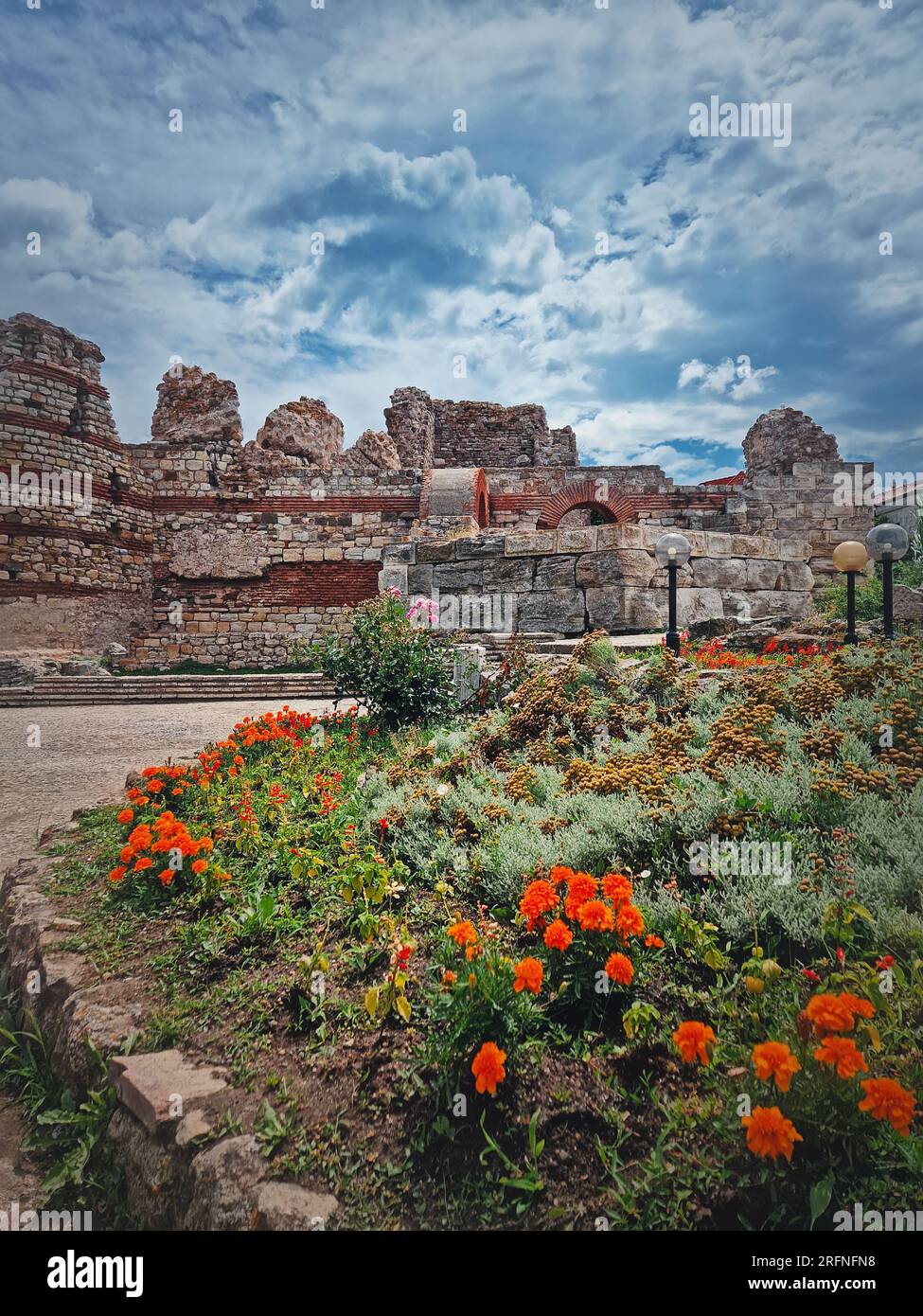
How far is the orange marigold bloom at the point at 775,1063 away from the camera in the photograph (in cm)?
131

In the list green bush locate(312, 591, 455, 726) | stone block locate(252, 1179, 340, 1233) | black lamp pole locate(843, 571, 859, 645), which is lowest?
stone block locate(252, 1179, 340, 1233)

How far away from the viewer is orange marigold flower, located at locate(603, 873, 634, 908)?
6.19 feet

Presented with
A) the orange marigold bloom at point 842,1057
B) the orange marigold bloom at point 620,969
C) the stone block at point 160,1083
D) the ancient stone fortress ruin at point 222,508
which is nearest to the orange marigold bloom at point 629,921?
the orange marigold bloom at point 620,969

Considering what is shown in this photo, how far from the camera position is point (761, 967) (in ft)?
5.64

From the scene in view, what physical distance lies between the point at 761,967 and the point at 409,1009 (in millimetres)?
996

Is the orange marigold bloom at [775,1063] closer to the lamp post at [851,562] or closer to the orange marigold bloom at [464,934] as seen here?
the orange marigold bloom at [464,934]

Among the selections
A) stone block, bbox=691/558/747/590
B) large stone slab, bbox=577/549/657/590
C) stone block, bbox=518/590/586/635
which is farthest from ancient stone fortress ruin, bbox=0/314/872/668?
stone block, bbox=691/558/747/590

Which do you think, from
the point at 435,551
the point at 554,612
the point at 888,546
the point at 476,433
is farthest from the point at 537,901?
the point at 476,433

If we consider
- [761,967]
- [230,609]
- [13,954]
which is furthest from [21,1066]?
[230,609]

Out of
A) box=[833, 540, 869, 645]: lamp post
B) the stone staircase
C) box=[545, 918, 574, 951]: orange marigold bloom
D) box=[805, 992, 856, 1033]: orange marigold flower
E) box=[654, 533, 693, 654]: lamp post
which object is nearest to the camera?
box=[805, 992, 856, 1033]: orange marigold flower

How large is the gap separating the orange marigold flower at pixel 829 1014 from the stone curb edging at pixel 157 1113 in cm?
116

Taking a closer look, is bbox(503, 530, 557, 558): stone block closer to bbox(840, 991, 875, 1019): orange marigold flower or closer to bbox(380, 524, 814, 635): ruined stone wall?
bbox(380, 524, 814, 635): ruined stone wall

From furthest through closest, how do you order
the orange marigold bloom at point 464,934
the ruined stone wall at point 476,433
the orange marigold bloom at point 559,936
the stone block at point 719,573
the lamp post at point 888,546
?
the ruined stone wall at point 476,433, the stone block at point 719,573, the lamp post at point 888,546, the orange marigold bloom at point 464,934, the orange marigold bloom at point 559,936

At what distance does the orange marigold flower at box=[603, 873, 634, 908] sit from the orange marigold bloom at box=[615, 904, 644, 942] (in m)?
0.02
